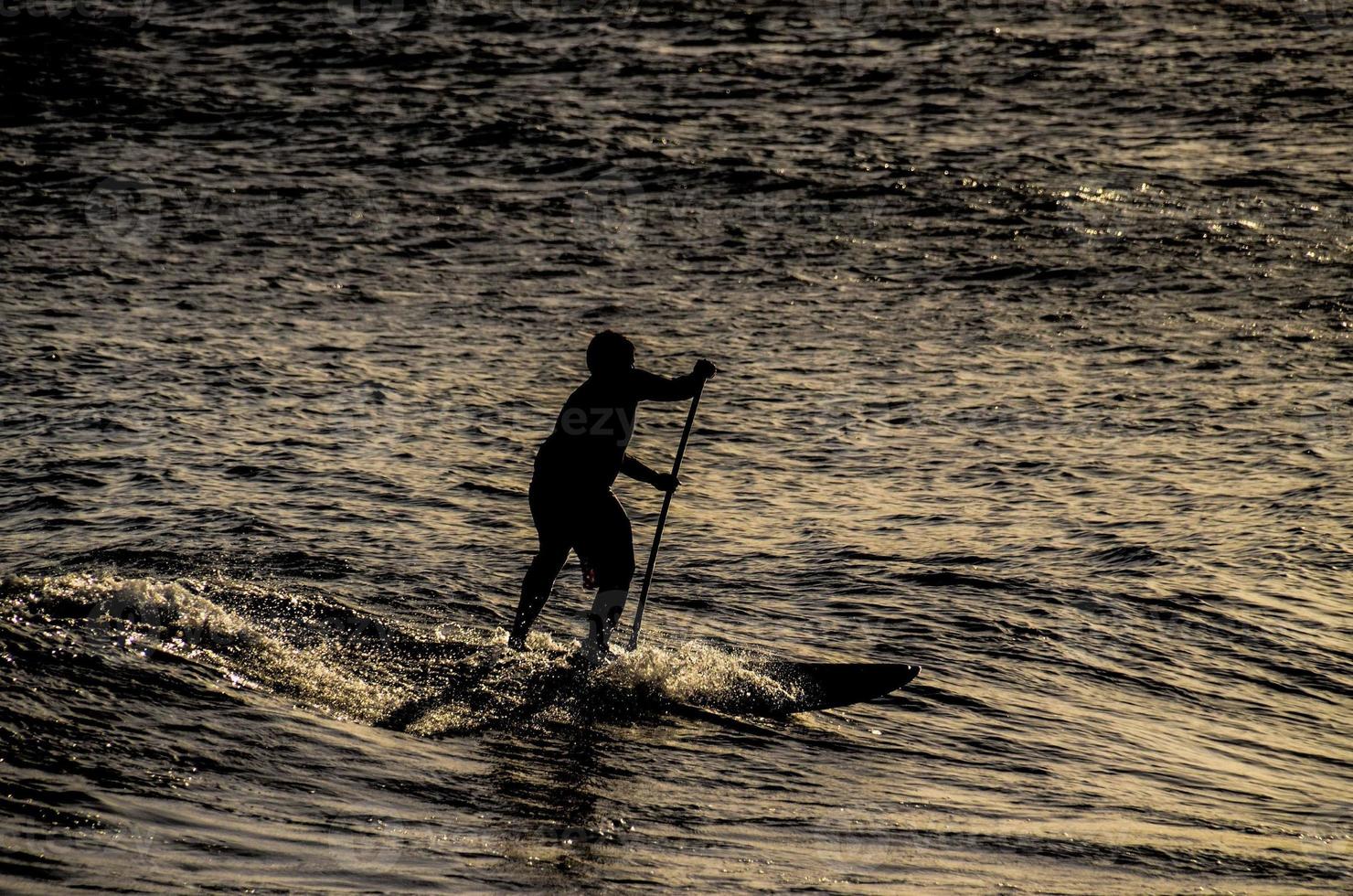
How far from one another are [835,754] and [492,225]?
43.1 feet

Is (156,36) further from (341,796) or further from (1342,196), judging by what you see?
(341,796)

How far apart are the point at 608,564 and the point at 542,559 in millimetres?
392

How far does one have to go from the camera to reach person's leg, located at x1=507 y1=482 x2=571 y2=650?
9000 mm

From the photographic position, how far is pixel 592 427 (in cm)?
891

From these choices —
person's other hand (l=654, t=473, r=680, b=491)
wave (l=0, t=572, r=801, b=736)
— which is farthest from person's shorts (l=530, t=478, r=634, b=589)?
wave (l=0, t=572, r=801, b=736)

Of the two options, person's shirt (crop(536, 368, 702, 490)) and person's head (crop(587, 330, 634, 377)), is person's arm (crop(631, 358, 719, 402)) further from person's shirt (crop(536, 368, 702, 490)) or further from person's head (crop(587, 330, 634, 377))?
person's head (crop(587, 330, 634, 377))

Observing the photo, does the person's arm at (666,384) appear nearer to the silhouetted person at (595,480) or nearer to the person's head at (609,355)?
the silhouetted person at (595,480)

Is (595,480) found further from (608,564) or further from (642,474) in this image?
(608,564)

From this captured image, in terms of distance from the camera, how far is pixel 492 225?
20.0m

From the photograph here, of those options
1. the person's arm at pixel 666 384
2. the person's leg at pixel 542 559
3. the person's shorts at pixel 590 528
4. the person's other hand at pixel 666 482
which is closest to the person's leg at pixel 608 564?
the person's shorts at pixel 590 528

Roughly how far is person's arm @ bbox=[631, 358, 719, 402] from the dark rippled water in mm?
1530

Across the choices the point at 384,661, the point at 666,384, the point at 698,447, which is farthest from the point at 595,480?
the point at 698,447

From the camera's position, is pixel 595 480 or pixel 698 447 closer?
pixel 595 480

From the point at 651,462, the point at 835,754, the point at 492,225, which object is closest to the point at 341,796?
the point at 835,754
